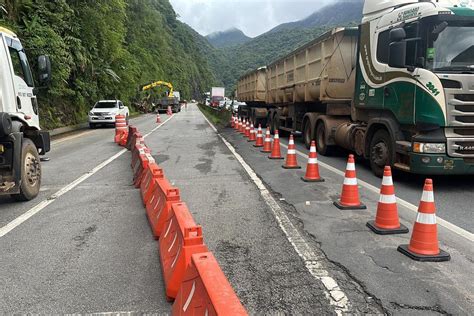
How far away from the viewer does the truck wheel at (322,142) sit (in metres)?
11.5

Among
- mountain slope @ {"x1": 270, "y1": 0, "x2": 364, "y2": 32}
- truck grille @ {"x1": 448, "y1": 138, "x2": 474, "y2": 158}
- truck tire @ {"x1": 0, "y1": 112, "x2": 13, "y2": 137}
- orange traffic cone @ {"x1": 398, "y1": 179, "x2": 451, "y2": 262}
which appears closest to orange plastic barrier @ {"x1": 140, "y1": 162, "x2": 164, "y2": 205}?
truck tire @ {"x1": 0, "y1": 112, "x2": 13, "y2": 137}

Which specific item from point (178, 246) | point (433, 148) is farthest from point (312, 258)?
point (433, 148)

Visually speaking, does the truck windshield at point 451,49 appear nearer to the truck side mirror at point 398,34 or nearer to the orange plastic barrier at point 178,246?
the truck side mirror at point 398,34

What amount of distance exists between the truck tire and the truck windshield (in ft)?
21.5

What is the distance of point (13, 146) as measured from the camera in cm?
624

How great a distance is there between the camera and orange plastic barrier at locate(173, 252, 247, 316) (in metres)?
2.25

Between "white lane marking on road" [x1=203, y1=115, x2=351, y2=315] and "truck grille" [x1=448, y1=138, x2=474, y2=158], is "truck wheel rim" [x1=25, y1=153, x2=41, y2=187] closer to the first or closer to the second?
"white lane marking on road" [x1=203, y1=115, x2=351, y2=315]

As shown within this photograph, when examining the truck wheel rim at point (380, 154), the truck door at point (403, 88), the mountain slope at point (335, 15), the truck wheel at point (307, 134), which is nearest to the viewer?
the truck door at point (403, 88)

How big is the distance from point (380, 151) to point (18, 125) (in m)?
6.48

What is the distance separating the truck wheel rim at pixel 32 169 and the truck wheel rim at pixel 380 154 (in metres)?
6.28

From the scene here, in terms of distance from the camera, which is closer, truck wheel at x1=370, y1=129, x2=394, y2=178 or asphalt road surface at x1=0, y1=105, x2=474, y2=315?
asphalt road surface at x1=0, y1=105, x2=474, y2=315

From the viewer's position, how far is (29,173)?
6855 millimetres

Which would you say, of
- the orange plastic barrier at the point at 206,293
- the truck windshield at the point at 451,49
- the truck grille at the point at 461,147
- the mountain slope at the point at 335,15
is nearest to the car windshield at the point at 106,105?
the truck windshield at the point at 451,49

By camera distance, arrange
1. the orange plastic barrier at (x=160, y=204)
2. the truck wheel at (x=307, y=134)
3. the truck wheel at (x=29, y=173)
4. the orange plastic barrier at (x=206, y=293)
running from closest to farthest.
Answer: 1. the orange plastic barrier at (x=206, y=293)
2. the orange plastic barrier at (x=160, y=204)
3. the truck wheel at (x=29, y=173)
4. the truck wheel at (x=307, y=134)
